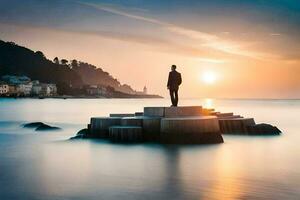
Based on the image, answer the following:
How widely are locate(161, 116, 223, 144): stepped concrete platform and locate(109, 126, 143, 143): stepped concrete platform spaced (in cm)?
143

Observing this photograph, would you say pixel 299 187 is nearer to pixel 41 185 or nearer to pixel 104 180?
pixel 104 180

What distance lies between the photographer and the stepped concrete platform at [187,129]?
69.5 feet

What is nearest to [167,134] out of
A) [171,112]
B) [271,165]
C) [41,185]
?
[171,112]

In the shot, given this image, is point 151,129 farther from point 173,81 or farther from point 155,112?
point 173,81

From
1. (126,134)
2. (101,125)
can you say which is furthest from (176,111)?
(101,125)

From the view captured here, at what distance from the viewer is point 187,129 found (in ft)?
70.2

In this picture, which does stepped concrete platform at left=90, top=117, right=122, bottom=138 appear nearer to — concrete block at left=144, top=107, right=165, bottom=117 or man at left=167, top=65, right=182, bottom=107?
concrete block at left=144, top=107, right=165, bottom=117

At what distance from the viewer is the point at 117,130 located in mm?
23344

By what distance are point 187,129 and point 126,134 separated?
356 cm

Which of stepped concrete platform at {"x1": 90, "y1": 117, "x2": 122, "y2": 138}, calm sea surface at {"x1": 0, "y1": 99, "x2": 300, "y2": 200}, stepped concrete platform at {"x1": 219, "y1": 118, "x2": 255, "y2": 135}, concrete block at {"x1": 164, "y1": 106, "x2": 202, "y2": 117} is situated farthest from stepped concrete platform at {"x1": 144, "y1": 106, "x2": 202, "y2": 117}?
stepped concrete platform at {"x1": 219, "y1": 118, "x2": 255, "y2": 135}

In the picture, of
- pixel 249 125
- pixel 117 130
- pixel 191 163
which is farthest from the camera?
pixel 249 125

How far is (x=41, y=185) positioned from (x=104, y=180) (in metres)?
2.03

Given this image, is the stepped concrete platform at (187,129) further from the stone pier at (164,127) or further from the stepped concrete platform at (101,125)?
the stepped concrete platform at (101,125)

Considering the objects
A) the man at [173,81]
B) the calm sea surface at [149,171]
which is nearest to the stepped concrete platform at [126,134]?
the calm sea surface at [149,171]
